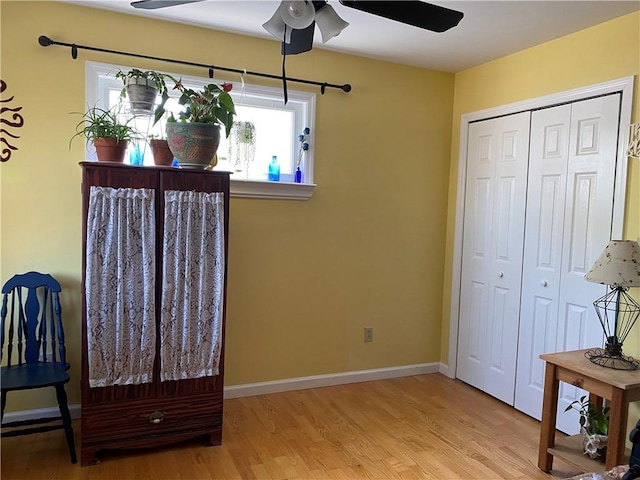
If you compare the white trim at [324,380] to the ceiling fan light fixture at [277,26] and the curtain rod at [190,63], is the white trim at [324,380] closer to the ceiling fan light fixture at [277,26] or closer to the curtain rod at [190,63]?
the curtain rod at [190,63]

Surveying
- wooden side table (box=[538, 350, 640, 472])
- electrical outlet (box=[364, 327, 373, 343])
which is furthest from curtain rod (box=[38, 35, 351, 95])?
wooden side table (box=[538, 350, 640, 472])

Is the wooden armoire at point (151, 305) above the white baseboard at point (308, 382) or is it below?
above

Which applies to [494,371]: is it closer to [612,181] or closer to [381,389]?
[381,389]

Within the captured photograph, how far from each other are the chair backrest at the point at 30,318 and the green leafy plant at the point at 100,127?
2.71ft

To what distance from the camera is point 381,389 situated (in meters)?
3.49

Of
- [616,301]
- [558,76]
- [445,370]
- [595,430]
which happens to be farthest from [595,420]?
[558,76]

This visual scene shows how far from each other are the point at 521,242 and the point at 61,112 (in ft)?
9.69

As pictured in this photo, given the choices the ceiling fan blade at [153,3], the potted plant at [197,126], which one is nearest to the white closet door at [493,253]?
the potted plant at [197,126]

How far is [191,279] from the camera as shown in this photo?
2.48m

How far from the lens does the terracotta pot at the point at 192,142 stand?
240 cm

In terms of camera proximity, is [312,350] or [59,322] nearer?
[59,322]

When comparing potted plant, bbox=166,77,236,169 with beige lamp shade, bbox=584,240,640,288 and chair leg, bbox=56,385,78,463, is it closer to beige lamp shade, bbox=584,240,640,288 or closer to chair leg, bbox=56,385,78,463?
chair leg, bbox=56,385,78,463

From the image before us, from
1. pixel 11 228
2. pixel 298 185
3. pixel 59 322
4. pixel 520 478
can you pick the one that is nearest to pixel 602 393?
pixel 520 478

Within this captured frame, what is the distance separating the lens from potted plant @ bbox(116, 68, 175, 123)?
2461mm
